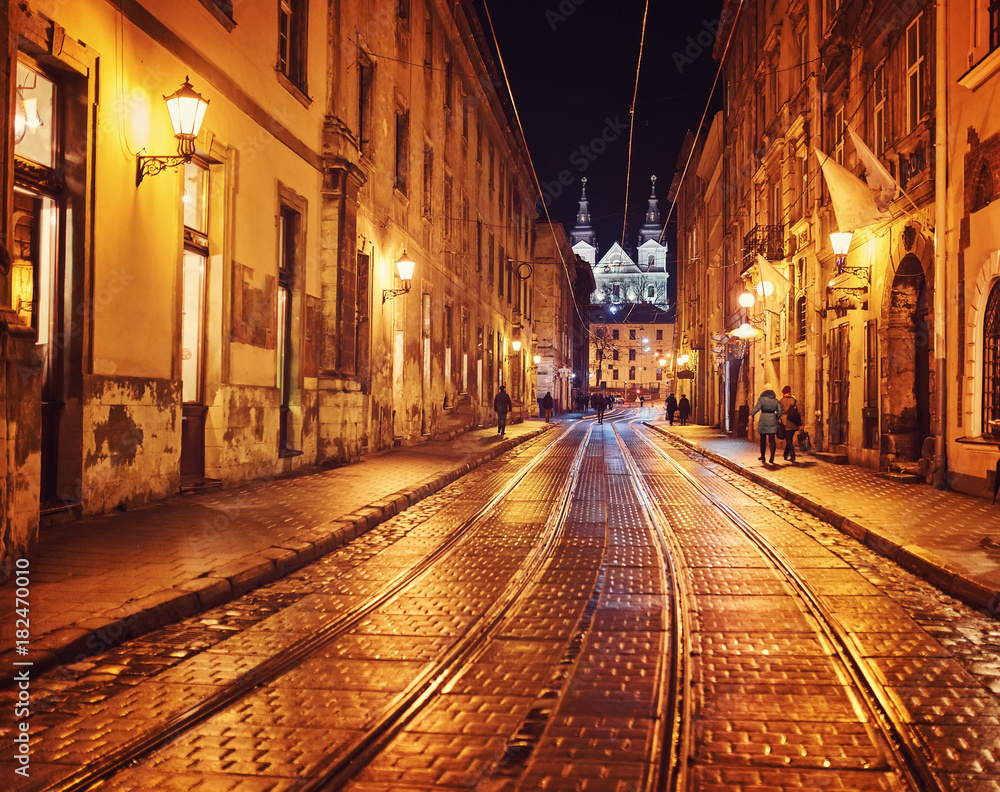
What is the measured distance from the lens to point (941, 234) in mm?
13461

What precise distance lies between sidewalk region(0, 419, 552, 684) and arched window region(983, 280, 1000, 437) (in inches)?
318

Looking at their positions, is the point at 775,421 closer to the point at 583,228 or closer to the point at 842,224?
the point at 842,224

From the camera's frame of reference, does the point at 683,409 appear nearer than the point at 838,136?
No

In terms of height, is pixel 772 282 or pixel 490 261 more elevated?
pixel 490 261

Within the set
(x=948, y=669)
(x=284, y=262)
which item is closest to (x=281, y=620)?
(x=948, y=669)

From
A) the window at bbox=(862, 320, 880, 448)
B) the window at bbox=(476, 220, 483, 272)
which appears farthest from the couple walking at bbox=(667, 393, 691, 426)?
the window at bbox=(862, 320, 880, 448)

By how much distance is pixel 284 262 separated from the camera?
592 inches

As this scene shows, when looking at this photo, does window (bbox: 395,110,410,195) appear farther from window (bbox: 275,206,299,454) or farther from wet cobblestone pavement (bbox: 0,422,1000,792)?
wet cobblestone pavement (bbox: 0,422,1000,792)

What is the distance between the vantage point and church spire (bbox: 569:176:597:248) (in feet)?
570

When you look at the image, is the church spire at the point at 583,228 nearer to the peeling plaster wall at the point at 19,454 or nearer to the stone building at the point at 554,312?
the stone building at the point at 554,312

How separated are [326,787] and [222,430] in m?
9.20

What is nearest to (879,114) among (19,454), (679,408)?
(19,454)

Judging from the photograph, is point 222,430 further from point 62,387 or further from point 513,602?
point 513,602

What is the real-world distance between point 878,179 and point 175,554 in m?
12.5
